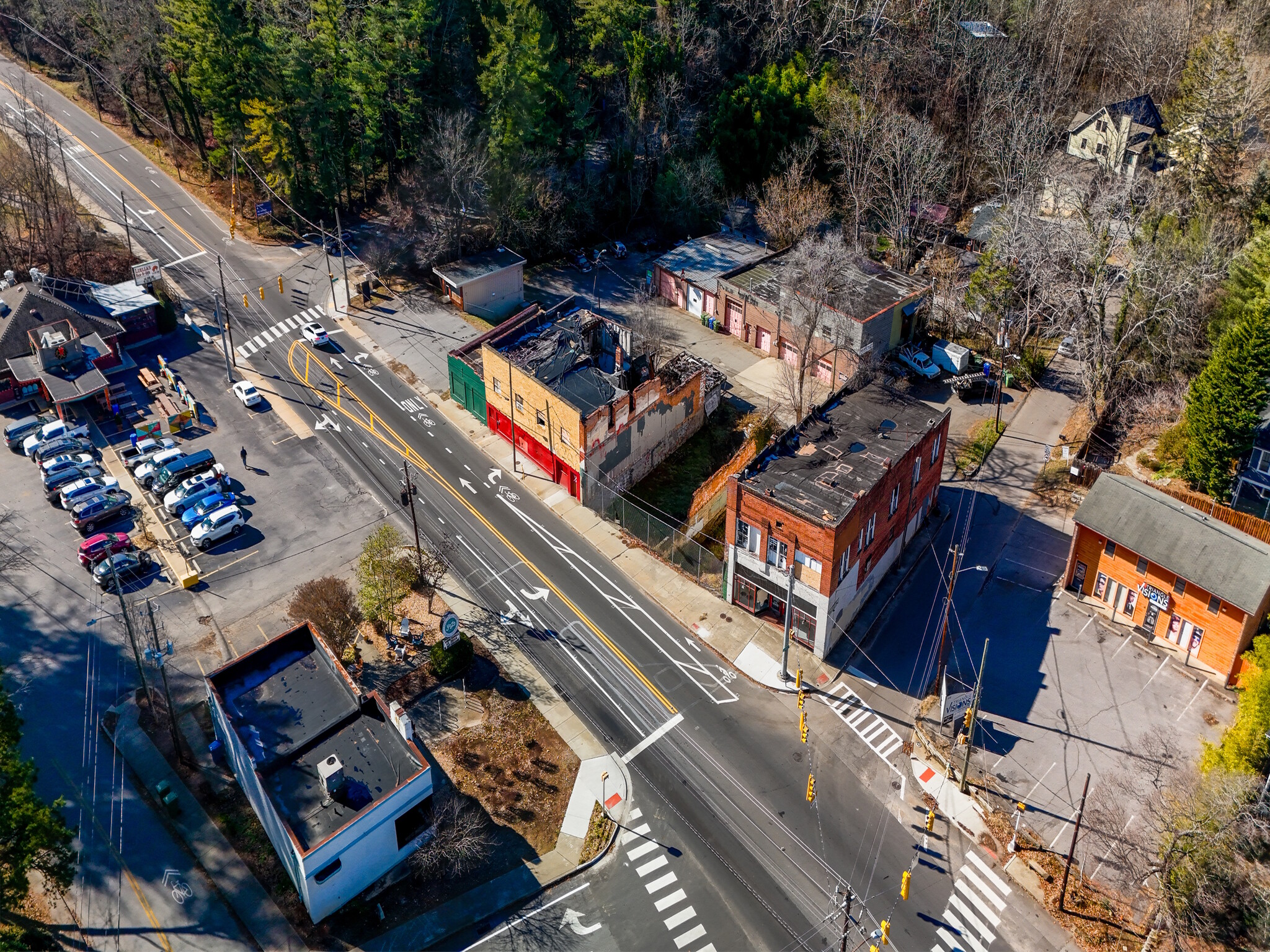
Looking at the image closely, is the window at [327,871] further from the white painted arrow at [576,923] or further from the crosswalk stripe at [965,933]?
the crosswalk stripe at [965,933]

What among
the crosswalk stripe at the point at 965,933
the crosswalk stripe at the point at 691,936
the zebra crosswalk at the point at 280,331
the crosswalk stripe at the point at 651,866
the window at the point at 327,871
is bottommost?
the crosswalk stripe at the point at 691,936

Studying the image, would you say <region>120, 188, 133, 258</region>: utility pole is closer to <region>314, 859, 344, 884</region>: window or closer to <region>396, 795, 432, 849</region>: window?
<region>396, 795, 432, 849</region>: window

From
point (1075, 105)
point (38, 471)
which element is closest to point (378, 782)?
point (38, 471)

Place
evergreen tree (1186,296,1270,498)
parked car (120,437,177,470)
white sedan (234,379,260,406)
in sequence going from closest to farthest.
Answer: evergreen tree (1186,296,1270,498)
parked car (120,437,177,470)
white sedan (234,379,260,406)

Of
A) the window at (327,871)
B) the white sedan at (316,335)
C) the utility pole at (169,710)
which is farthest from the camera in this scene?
the white sedan at (316,335)

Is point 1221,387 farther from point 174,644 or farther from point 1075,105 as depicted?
point 174,644

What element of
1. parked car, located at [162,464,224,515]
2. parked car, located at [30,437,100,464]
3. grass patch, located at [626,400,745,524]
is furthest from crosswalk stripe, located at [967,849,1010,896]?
parked car, located at [30,437,100,464]

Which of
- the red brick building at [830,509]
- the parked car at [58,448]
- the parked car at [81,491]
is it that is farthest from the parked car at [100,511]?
the red brick building at [830,509]
